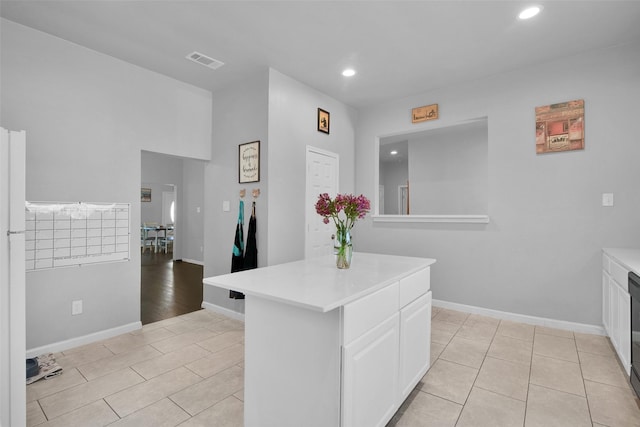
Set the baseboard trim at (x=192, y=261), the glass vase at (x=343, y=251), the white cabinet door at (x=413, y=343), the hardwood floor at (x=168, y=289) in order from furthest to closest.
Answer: the baseboard trim at (x=192, y=261)
the hardwood floor at (x=168, y=289)
the glass vase at (x=343, y=251)
the white cabinet door at (x=413, y=343)

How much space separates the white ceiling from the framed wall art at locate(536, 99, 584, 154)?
52 cm

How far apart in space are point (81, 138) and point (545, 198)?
460 cm

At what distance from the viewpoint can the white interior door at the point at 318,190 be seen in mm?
3869

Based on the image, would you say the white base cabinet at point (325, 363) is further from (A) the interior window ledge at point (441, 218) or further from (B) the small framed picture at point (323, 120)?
(B) the small framed picture at point (323, 120)

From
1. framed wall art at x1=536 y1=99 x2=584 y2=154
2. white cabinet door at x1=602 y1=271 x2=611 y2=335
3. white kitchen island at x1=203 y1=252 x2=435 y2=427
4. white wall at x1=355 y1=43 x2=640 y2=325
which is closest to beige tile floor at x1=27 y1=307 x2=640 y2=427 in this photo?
white cabinet door at x1=602 y1=271 x2=611 y2=335

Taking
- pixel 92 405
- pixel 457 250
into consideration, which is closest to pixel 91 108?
pixel 92 405

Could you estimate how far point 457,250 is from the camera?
3850 mm

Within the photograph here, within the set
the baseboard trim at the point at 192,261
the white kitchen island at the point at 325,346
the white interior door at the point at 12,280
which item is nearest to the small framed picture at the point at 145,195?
the baseboard trim at the point at 192,261

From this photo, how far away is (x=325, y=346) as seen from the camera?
1358 millimetres

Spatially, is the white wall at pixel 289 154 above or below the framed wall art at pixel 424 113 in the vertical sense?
below

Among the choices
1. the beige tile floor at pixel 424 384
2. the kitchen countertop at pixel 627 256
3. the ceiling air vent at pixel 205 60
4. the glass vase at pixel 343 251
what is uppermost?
the ceiling air vent at pixel 205 60

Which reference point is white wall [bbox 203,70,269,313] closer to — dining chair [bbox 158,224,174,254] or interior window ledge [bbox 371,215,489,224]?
interior window ledge [bbox 371,215,489,224]

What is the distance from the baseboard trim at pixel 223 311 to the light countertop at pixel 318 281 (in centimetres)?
174

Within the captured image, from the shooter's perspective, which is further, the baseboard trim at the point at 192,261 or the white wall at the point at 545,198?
the baseboard trim at the point at 192,261
